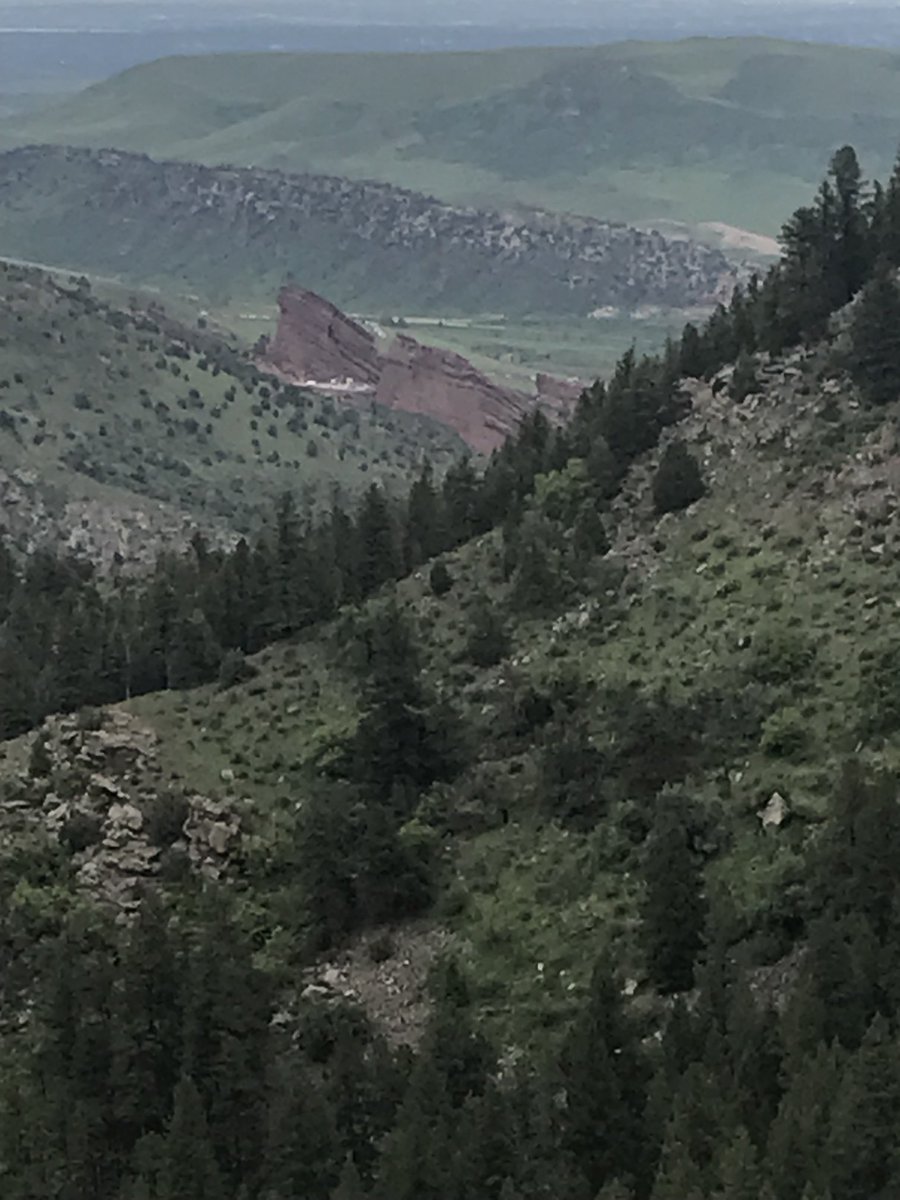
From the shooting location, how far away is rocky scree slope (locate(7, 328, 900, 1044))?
4506 cm

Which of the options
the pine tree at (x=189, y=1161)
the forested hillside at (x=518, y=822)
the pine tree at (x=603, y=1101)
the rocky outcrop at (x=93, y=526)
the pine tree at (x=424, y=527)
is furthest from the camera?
the rocky outcrop at (x=93, y=526)

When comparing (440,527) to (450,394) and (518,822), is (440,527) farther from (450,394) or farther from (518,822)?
(450,394)

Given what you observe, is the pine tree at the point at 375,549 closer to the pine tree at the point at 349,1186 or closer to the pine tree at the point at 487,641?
the pine tree at the point at 487,641

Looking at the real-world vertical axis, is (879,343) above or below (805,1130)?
above

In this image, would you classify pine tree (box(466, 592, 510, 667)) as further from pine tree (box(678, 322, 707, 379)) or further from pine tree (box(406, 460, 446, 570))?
pine tree (box(678, 322, 707, 379))

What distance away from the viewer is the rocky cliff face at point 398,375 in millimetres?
173625

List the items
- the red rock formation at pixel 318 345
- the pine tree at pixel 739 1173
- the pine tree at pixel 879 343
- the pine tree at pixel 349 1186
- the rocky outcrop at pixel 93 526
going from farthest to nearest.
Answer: the red rock formation at pixel 318 345, the rocky outcrop at pixel 93 526, the pine tree at pixel 879 343, the pine tree at pixel 349 1186, the pine tree at pixel 739 1173

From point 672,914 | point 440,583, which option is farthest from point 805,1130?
point 440,583

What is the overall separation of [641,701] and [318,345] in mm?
145217

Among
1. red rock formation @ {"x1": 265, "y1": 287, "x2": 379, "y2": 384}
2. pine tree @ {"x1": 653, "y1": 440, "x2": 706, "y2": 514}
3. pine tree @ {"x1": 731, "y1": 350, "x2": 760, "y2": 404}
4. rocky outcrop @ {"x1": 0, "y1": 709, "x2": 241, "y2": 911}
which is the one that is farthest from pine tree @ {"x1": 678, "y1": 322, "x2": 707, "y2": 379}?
red rock formation @ {"x1": 265, "y1": 287, "x2": 379, "y2": 384}

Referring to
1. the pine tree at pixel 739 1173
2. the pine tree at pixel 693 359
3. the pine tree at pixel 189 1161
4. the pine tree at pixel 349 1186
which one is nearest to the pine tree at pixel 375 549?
the pine tree at pixel 693 359

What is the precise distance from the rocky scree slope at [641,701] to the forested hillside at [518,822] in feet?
0.45

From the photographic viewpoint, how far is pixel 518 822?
51.5 m

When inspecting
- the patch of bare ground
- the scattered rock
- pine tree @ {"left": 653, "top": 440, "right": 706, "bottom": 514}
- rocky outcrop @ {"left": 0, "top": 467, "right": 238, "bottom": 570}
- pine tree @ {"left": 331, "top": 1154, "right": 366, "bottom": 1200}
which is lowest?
rocky outcrop @ {"left": 0, "top": 467, "right": 238, "bottom": 570}
